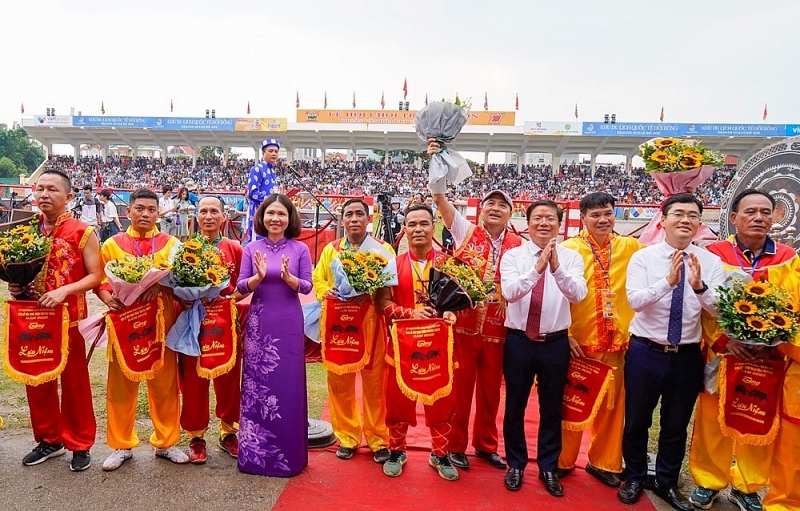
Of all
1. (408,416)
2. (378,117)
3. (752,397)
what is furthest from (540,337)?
(378,117)

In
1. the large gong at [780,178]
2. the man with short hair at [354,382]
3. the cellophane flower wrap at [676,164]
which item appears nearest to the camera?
the man with short hair at [354,382]

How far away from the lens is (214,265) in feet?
10.6

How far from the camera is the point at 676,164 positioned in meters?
3.95

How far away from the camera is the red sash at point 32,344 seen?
315 centimetres

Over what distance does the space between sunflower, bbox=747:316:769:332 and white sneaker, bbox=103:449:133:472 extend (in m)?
3.76

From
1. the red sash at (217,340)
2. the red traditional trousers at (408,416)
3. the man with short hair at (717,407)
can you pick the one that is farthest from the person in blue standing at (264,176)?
the man with short hair at (717,407)

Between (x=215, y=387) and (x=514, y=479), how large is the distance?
2.08 meters

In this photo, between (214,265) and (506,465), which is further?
(506,465)

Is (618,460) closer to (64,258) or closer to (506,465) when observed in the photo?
(506,465)

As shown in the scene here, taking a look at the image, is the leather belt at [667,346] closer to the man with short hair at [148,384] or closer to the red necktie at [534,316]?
the red necktie at [534,316]

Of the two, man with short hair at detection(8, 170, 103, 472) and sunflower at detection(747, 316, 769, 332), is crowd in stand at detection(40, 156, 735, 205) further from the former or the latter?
sunflower at detection(747, 316, 769, 332)

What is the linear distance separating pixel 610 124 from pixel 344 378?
107 ft

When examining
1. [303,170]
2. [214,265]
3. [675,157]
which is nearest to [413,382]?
[214,265]

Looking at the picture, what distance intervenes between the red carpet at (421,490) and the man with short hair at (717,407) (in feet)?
1.43
